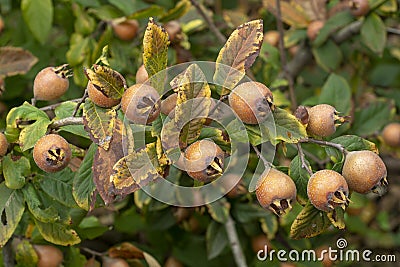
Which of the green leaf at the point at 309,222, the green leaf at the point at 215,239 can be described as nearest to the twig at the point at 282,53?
the green leaf at the point at 215,239

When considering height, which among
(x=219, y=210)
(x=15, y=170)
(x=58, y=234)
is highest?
(x=15, y=170)

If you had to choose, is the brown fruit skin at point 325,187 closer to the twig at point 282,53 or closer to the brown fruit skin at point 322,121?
the brown fruit skin at point 322,121

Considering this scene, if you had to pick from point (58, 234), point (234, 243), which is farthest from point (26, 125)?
point (234, 243)

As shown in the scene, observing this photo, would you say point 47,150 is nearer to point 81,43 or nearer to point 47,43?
point 81,43

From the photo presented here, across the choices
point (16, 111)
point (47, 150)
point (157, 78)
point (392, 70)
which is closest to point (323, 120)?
point (157, 78)

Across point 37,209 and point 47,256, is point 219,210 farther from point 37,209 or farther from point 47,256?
point 37,209

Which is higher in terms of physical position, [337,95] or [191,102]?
[191,102]
